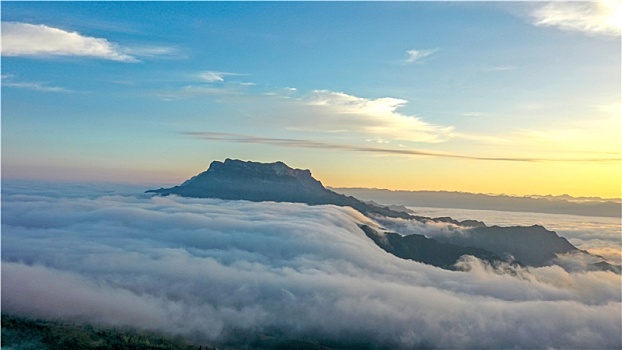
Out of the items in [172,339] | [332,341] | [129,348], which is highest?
[129,348]

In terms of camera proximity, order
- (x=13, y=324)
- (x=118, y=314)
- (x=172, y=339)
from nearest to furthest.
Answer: (x=13, y=324), (x=172, y=339), (x=118, y=314)

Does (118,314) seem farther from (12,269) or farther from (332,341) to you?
(332,341)

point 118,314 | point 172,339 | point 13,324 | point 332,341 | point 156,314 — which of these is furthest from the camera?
point 332,341

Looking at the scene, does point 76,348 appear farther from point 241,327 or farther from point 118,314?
point 241,327

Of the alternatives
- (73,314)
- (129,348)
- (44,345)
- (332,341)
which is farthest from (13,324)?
(332,341)

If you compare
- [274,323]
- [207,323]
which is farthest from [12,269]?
[274,323]

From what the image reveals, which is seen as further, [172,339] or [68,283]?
[68,283]

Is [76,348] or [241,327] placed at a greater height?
[76,348]
